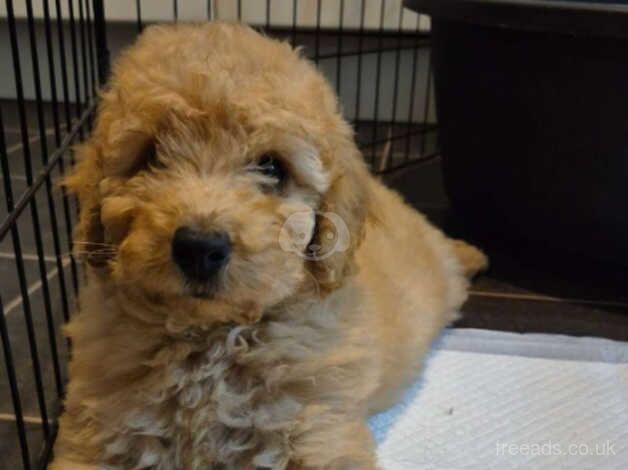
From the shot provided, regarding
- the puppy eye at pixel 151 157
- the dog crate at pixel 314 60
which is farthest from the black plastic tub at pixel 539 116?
the puppy eye at pixel 151 157

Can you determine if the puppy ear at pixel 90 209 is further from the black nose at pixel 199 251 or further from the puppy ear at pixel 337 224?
the puppy ear at pixel 337 224

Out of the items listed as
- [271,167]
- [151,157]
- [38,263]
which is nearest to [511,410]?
[271,167]

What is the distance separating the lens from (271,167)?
44.0 inches

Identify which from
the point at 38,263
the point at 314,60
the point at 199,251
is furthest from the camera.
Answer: the point at 314,60

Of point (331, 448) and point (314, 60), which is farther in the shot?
point (314, 60)

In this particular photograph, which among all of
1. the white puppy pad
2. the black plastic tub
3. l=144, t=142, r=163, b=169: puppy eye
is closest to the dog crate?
the black plastic tub

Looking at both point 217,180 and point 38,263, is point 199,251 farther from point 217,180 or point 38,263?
point 38,263

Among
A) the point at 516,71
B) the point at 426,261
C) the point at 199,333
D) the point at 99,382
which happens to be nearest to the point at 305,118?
the point at 199,333

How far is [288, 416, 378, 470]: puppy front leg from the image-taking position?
118cm

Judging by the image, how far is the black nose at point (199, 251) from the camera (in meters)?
0.98

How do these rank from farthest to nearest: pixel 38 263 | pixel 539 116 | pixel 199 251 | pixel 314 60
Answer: pixel 314 60 → pixel 539 116 → pixel 38 263 → pixel 199 251

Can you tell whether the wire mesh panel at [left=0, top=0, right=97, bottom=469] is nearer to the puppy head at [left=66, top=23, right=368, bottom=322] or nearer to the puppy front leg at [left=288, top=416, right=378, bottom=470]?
the puppy head at [left=66, top=23, right=368, bottom=322]

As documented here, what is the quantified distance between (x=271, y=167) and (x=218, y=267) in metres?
0.19

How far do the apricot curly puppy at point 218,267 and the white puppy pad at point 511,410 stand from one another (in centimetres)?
30
